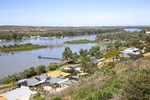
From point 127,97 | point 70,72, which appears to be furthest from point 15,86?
point 127,97

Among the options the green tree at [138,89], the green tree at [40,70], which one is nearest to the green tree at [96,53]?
the green tree at [40,70]

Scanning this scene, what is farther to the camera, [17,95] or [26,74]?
[26,74]

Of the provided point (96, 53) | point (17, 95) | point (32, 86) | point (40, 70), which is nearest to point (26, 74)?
point (40, 70)

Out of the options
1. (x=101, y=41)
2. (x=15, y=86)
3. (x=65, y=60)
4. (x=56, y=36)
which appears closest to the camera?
(x=15, y=86)

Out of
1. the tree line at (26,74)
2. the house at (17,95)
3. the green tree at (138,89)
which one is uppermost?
the green tree at (138,89)

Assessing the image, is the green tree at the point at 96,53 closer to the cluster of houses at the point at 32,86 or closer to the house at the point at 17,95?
the cluster of houses at the point at 32,86

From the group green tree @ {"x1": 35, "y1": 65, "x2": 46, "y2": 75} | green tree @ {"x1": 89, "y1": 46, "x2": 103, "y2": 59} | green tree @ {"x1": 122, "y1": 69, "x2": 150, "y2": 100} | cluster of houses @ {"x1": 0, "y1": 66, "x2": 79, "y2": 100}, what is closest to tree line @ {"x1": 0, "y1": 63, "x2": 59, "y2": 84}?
green tree @ {"x1": 35, "y1": 65, "x2": 46, "y2": 75}

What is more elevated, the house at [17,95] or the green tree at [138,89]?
the green tree at [138,89]

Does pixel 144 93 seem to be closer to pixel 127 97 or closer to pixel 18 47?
pixel 127 97

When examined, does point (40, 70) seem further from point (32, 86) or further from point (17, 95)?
point (17, 95)

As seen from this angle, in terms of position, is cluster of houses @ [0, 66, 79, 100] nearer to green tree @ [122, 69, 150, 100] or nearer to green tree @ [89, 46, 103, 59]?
green tree @ [122, 69, 150, 100]

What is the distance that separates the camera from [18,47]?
32625 mm

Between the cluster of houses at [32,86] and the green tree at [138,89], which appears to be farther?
the cluster of houses at [32,86]

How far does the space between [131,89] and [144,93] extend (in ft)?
0.73
